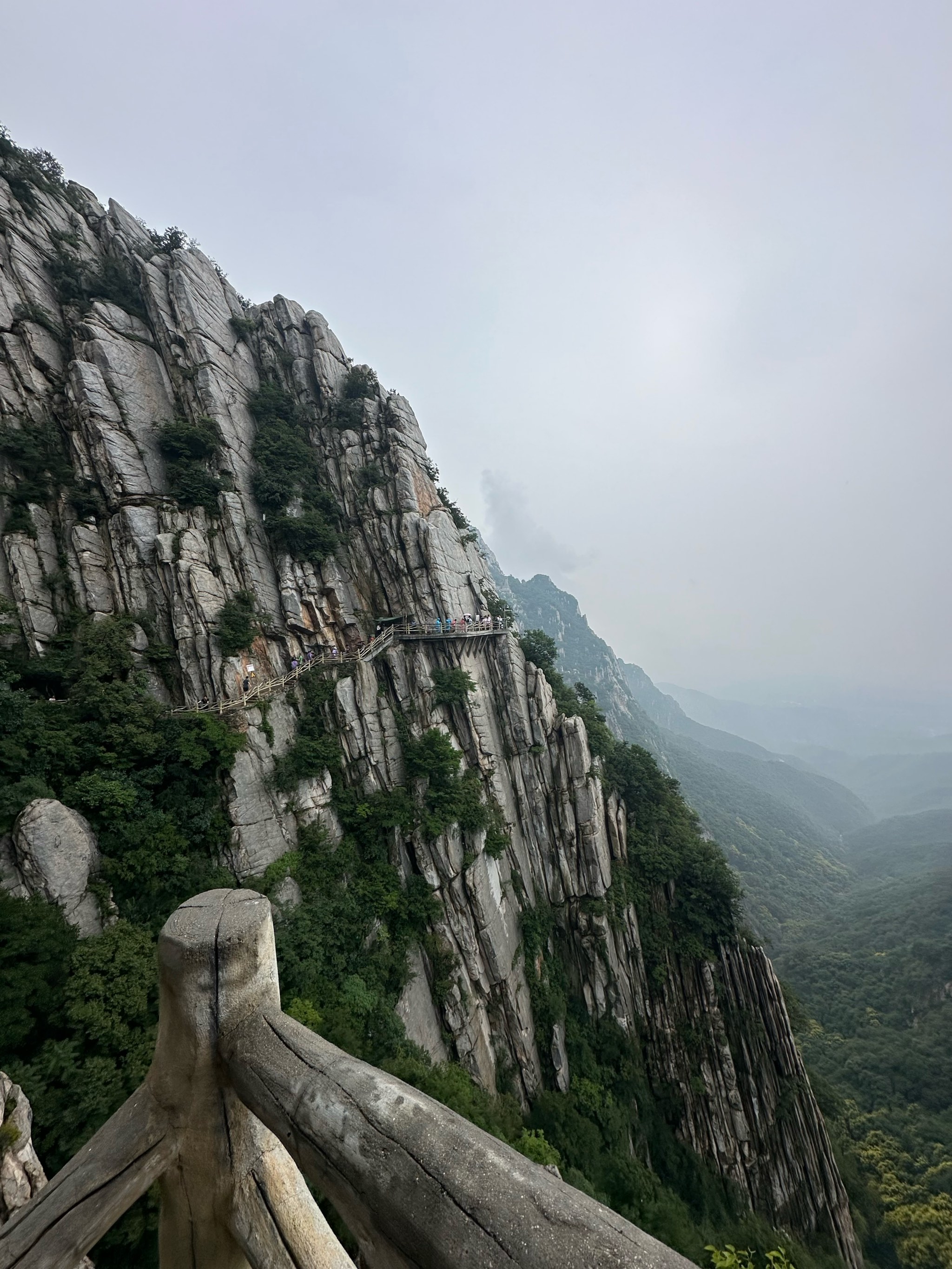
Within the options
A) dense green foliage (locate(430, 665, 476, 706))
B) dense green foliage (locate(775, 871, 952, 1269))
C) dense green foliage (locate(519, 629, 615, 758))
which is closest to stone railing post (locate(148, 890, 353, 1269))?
dense green foliage (locate(430, 665, 476, 706))

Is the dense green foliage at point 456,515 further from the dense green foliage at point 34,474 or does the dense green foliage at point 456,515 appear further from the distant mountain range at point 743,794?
the distant mountain range at point 743,794

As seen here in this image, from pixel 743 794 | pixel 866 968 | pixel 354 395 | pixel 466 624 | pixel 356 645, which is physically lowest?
pixel 743 794

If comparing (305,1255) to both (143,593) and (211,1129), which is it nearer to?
(211,1129)

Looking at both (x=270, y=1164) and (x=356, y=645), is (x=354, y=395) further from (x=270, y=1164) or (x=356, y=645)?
(x=270, y=1164)

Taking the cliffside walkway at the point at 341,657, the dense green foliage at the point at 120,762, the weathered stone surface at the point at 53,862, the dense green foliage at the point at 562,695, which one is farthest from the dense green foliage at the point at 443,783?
the weathered stone surface at the point at 53,862

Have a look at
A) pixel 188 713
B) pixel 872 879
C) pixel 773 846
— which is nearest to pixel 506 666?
pixel 188 713

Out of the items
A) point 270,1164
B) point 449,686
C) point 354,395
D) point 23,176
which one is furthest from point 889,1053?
point 23,176

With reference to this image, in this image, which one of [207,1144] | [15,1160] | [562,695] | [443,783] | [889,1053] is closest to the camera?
[207,1144]
